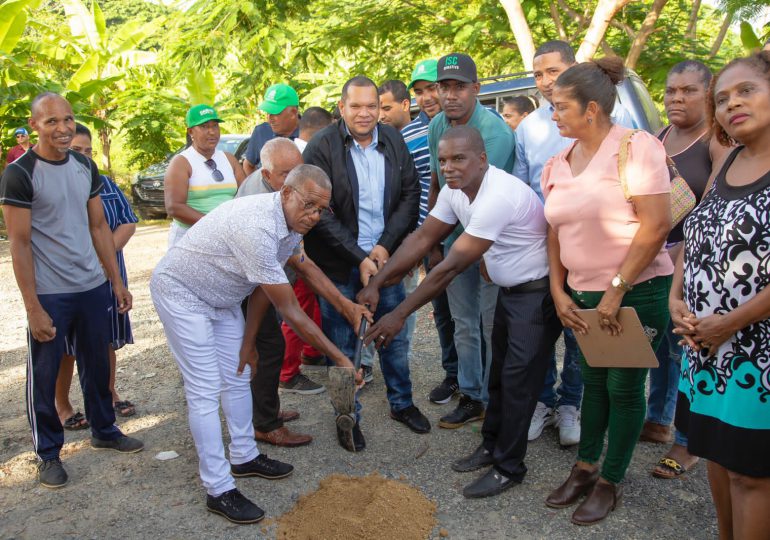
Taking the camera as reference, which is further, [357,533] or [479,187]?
[479,187]

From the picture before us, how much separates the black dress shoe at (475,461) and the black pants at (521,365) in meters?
0.23

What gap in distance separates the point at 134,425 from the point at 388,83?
3.35 m

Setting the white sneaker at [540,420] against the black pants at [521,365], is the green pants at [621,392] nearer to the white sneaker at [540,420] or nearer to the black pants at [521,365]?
the black pants at [521,365]

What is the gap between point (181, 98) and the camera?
1562 centimetres

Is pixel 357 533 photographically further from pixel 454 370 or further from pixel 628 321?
pixel 454 370

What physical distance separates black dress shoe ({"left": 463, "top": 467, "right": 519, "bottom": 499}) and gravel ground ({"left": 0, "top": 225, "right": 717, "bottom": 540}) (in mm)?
44

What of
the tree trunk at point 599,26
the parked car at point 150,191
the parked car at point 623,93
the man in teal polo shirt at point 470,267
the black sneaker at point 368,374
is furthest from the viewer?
the parked car at point 150,191

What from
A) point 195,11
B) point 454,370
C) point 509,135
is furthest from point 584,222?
point 195,11

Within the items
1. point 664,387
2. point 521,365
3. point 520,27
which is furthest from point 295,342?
point 520,27

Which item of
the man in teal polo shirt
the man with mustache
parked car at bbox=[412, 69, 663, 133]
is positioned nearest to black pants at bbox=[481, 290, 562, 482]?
the man in teal polo shirt

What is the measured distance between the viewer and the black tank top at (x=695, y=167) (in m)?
3.46

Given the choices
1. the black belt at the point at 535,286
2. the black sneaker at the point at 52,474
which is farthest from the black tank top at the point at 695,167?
the black sneaker at the point at 52,474

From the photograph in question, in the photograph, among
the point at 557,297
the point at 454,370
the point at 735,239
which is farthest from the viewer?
the point at 454,370

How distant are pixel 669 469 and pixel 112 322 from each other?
3.39m
